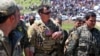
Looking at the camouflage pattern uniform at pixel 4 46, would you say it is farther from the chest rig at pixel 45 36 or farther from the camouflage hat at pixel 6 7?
the chest rig at pixel 45 36

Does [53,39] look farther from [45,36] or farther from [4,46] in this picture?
[4,46]

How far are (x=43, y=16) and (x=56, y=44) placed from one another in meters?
0.65

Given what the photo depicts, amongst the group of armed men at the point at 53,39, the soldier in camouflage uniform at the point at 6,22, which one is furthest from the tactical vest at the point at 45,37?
the soldier in camouflage uniform at the point at 6,22

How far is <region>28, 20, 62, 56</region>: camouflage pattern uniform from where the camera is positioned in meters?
7.45

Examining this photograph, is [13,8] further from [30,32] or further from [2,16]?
[30,32]

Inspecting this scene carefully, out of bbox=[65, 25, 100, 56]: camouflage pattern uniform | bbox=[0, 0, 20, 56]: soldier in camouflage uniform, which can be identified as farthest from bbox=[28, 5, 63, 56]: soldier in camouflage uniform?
bbox=[0, 0, 20, 56]: soldier in camouflage uniform

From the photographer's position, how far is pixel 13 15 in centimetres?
326

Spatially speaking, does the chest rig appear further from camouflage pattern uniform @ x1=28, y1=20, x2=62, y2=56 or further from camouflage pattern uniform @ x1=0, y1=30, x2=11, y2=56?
camouflage pattern uniform @ x1=0, y1=30, x2=11, y2=56

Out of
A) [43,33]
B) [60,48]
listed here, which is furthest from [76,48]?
[43,33]

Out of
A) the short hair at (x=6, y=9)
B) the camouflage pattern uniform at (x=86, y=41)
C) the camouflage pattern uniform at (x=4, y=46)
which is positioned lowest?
the camouflage pattern uniform at (x=86, y=41)

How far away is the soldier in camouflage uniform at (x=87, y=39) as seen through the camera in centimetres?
760

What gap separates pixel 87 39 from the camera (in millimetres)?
7652

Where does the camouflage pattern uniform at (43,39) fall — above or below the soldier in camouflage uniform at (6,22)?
below

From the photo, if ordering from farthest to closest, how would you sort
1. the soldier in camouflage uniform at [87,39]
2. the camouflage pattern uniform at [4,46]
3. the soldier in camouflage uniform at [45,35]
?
the soldier in camouflage uniform at [87,39] → the soldier in camouflage uniform at [45,35] → the camouflage pattern uniform at [4,46]
